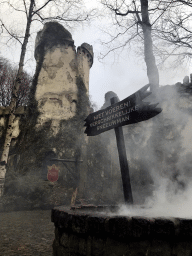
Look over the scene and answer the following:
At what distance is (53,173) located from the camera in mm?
8805

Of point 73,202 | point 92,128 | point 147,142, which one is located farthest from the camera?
point 147,142

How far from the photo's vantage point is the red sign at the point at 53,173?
8.69 meters

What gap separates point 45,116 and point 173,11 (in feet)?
25.9

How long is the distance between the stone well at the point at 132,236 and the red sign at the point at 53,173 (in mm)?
6459

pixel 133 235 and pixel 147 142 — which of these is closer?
pixel 133 235

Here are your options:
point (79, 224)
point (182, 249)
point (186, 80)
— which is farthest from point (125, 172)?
point (186, 80)

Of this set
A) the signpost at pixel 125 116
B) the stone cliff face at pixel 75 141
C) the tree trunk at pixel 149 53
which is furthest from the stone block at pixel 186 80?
the signpost at pixel 125 116

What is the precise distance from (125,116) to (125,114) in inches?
1.3

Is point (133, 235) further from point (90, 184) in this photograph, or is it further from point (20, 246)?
point (90, 184)

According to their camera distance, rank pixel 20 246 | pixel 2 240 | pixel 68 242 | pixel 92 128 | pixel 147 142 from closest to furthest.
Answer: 1. pixel 68 242
2. pixel 20 246
3. pixel 2 240
4. pixel 92 128
5. pixel 147 142

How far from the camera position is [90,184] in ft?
31.3

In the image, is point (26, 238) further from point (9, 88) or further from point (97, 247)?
point (9, 88)

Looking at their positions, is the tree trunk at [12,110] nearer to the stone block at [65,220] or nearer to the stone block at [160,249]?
the stone block at [65,220]

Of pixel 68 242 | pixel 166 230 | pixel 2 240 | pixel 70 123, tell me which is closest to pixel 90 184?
pixel 70 123
